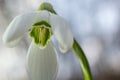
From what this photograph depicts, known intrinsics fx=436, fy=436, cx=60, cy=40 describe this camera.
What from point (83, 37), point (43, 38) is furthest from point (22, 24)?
point (83, 37)

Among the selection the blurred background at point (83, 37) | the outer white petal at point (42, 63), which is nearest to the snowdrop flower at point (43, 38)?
the outer white petal at point (42, 63)

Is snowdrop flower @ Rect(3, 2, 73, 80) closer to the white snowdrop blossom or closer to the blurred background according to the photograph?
the white snowdrop blossom

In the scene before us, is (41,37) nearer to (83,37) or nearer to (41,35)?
(41,35)

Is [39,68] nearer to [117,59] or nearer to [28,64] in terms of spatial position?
[28,64]

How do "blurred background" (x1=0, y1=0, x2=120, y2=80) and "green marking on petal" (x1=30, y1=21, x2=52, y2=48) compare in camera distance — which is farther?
"blurred background" (x1=0, y1=0, x2=120, y2=80)

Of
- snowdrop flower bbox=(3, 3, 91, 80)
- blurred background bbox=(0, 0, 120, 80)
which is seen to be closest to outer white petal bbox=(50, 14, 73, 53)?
snowdrop flower bbox=(3, 3, 91, 80)

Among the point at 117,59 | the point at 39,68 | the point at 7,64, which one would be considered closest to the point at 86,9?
the point at 117,59
